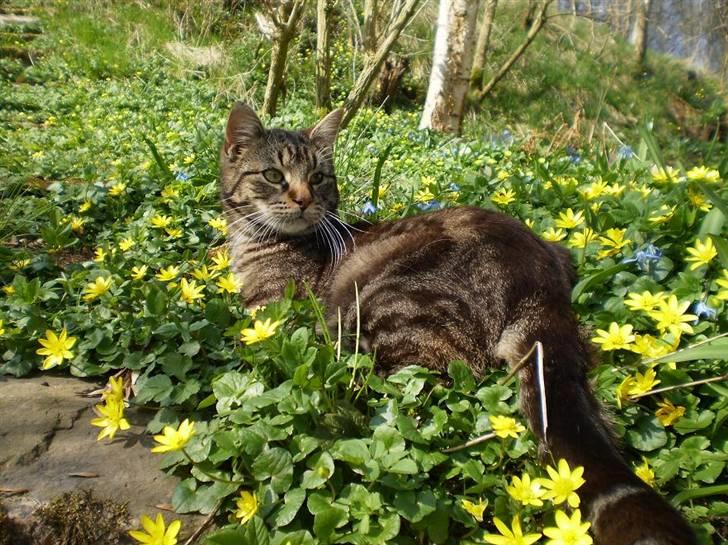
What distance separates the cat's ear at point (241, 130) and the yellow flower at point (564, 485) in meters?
2.29

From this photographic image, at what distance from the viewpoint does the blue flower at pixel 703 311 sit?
180 centimetres

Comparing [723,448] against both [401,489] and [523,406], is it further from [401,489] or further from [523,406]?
[401,489]

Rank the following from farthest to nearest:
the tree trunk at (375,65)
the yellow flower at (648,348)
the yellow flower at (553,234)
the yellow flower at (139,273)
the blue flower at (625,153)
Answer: the tree trunk at (375,65) → the blue flower at (625,153) → the yellow flower at (553,234) → the yellow flower at (139,273) → the yellow flower at (648,348)

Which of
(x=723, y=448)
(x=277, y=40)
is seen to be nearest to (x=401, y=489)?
(x=723, y=448)

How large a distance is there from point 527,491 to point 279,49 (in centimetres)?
453

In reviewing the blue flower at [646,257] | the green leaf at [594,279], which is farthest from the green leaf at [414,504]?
the blue flower at [646,257]

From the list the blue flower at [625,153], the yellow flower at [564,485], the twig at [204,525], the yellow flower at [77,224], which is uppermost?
the blue flower at [625,153]

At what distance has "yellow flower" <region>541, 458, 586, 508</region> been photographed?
1299 mm

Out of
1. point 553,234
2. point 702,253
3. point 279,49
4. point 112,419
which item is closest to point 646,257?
point 702,253

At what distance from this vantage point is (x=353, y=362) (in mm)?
1762

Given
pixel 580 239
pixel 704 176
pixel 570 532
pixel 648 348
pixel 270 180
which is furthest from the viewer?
pixel 270 180

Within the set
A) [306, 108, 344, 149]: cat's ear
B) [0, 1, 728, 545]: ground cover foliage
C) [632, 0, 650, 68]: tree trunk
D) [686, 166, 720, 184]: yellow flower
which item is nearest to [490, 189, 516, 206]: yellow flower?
[0, 1, 728, 545]: ground cover foliage

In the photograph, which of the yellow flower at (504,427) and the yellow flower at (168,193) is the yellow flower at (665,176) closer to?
the yellow flower at (504,427)

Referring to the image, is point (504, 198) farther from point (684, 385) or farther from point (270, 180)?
point (684, 385)
